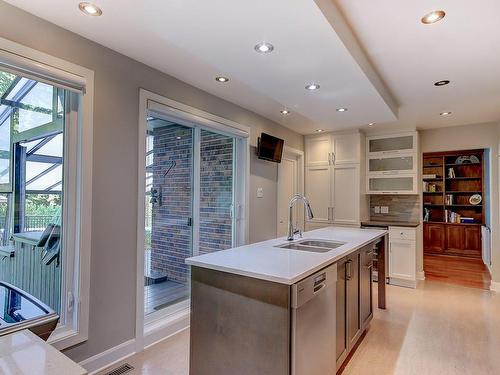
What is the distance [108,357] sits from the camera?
224 centimetres

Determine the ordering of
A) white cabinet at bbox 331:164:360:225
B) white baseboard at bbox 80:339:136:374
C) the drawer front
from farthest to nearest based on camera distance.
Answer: white cabinet at bbox 331:164:360:225 → the drawer front → white baseboard at bbox 80:339:136:374

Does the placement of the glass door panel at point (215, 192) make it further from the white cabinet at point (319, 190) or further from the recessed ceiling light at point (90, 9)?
the white cabinet at point (319, 190)

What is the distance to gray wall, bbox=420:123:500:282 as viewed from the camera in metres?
4.29

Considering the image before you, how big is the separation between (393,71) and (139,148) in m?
2.32

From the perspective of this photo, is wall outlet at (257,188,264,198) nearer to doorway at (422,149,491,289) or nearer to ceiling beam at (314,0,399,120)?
ceiling beam at (314,0,399,120)

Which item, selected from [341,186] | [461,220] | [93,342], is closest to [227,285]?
[93,342]

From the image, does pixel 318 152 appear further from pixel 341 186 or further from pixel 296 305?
pixel 296 305

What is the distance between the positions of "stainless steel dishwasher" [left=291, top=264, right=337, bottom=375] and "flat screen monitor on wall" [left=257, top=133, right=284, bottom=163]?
2.30 m

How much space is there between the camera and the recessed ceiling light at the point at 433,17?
183cm

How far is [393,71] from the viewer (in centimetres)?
268

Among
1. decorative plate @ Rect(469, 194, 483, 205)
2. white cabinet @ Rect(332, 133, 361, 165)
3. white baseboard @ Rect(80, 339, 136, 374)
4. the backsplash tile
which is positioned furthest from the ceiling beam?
decorative plate @ Rect(469, 194, 483, 205)

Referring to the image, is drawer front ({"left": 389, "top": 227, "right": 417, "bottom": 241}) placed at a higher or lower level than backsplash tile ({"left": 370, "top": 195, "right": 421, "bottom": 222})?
lower

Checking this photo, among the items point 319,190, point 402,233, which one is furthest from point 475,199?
point 319,190

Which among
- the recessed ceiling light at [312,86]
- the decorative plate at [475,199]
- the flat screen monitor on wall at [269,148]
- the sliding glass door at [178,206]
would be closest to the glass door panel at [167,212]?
the sliding glass door at [178,206]
